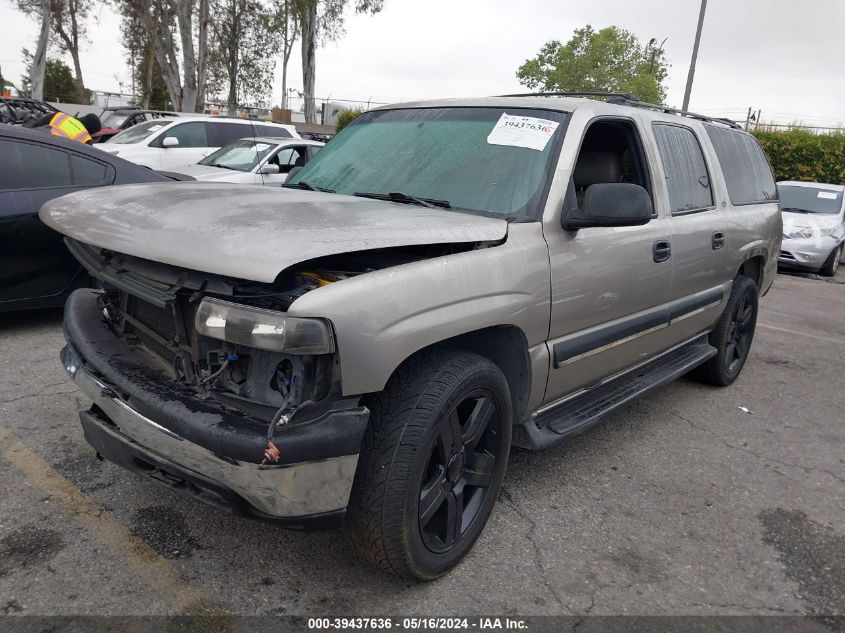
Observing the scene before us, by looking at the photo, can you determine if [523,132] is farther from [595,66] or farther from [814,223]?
[595,66]

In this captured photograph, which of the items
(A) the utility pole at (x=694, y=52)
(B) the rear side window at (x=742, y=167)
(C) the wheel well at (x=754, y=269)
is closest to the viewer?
(B) the rear side window at (x=742, y=167)

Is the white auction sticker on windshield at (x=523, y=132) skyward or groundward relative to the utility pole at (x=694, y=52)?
groundward

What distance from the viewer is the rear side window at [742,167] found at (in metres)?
4.53

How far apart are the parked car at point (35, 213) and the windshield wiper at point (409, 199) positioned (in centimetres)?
245

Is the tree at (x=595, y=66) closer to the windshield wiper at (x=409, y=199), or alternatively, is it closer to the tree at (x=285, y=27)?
the tree at (x=285, y=27)

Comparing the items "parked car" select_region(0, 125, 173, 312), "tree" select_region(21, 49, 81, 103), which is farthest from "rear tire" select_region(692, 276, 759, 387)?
"tree" select_region(21, 49, 81, 103)

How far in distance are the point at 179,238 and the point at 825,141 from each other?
19.7 metres

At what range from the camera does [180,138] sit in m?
12.4

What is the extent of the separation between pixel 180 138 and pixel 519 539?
1154 cm

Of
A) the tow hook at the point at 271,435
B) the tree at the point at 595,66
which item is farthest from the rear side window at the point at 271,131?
the tree at the point at 595,66

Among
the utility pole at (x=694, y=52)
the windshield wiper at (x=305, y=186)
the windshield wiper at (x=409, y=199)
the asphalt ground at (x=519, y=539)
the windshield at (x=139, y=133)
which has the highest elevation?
the utility pole at (x=694, y=52)

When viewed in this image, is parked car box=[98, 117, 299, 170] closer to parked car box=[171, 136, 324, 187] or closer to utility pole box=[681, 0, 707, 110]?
parked car box=[171, 136, 324, 187]

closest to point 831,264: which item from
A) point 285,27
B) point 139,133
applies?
point 139,133

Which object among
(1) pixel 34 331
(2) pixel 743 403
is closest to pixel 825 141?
(2) pixel 743 403
